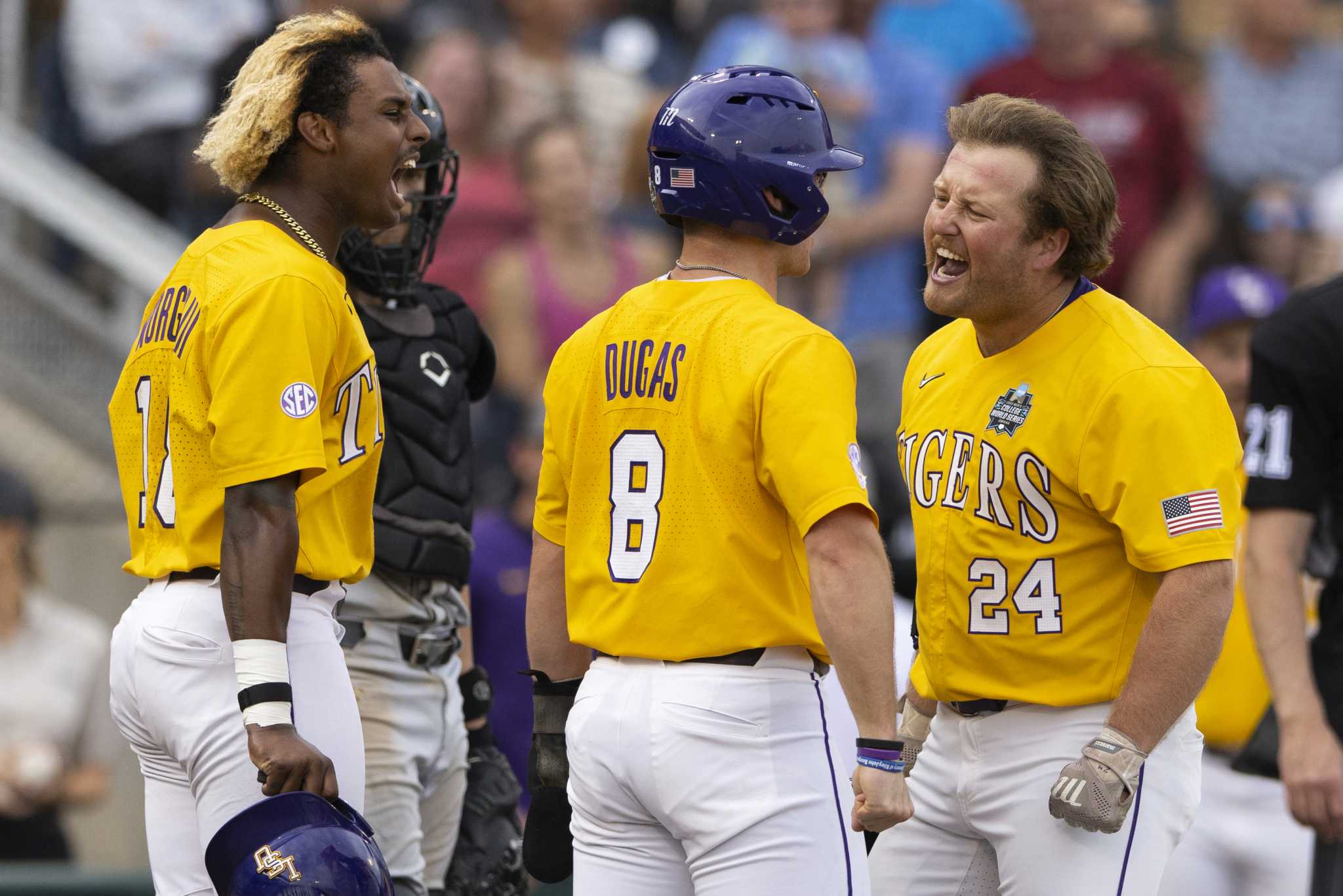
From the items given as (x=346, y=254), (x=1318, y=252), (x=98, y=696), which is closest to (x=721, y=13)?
(x=1318, y=252)

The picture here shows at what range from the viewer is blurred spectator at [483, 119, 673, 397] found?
8.16m

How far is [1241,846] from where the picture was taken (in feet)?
18.7

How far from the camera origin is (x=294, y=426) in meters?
3.46

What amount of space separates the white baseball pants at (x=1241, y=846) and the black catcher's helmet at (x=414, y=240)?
2.94 m

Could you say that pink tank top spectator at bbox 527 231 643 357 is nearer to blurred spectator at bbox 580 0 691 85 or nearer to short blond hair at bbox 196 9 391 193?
blurred spectator at bbox 580 0 691 85

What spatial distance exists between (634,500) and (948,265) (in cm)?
90

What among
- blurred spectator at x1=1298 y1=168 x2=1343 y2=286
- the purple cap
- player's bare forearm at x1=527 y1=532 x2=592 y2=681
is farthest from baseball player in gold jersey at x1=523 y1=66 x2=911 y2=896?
blurred spectator at x1=1298 y1=168 x2=1343 y2=286

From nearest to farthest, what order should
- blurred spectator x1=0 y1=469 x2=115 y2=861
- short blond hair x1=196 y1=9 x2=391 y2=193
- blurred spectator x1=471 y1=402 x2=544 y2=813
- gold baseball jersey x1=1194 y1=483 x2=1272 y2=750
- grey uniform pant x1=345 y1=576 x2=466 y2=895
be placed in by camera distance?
1. short blond hair x1=196 y1=9 x2=391 y2=193
2. grey uniform pant x1=345 y1=576 x2=466 y2=895
3. gold baseball jersey x1=1194 y1=483 x2=1272 y2=750
4. blurred spectator x1=471 y1=402 x2=544 y2=813
5. blurred spectator x1=0 y1=469 x2=115 y2=861

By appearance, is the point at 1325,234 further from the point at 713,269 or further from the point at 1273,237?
the point at 713,269

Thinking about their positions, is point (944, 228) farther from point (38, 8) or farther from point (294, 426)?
point (38, 8)

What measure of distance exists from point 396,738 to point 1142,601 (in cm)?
187

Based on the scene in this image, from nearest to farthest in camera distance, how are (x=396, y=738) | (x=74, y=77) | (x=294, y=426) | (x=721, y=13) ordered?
(x=294, y=426), (x=396, y=738), (x=74, y=77), (x=721, y=13)

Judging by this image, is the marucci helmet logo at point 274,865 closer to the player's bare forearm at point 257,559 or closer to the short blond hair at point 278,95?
the player's bare forearm at point 257,559

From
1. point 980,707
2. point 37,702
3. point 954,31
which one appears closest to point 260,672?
point 980,707
